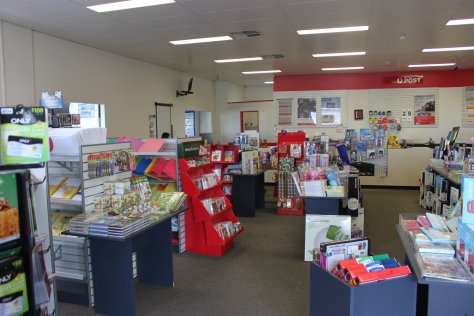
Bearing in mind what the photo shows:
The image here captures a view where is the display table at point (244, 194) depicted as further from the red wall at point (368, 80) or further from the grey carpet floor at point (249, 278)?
the red wall at point (368, 80)

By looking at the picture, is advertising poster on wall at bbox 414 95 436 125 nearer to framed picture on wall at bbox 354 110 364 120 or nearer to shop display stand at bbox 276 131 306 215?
framed picture on wall at bbox 354 110 364 120

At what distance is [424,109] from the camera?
34.3ft

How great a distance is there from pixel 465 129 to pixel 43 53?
400 inches

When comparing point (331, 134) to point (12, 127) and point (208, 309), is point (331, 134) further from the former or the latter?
point (12, 127)

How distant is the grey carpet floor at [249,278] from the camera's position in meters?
3.67

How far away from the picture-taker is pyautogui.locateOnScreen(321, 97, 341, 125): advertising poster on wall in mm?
10914

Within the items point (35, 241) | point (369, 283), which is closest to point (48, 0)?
point (35, 241)

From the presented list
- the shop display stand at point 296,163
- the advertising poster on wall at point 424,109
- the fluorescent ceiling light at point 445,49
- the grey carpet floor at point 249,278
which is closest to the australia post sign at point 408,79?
the advertising poster on wall at point 424,109

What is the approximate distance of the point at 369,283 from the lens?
2.15 meters

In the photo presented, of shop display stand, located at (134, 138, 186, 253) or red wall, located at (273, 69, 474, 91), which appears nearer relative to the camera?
shop display stand, located at (134, 138, 186, 253)

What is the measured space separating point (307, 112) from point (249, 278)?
7469 millimetres

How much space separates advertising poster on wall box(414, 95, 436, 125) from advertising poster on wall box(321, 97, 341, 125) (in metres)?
2.03

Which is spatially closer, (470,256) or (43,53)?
(470,256)

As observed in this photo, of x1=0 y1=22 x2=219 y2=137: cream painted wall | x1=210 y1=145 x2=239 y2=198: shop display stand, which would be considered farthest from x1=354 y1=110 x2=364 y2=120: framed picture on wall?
x1=210 y1=145 x2=239 y2=198: shop display stand
